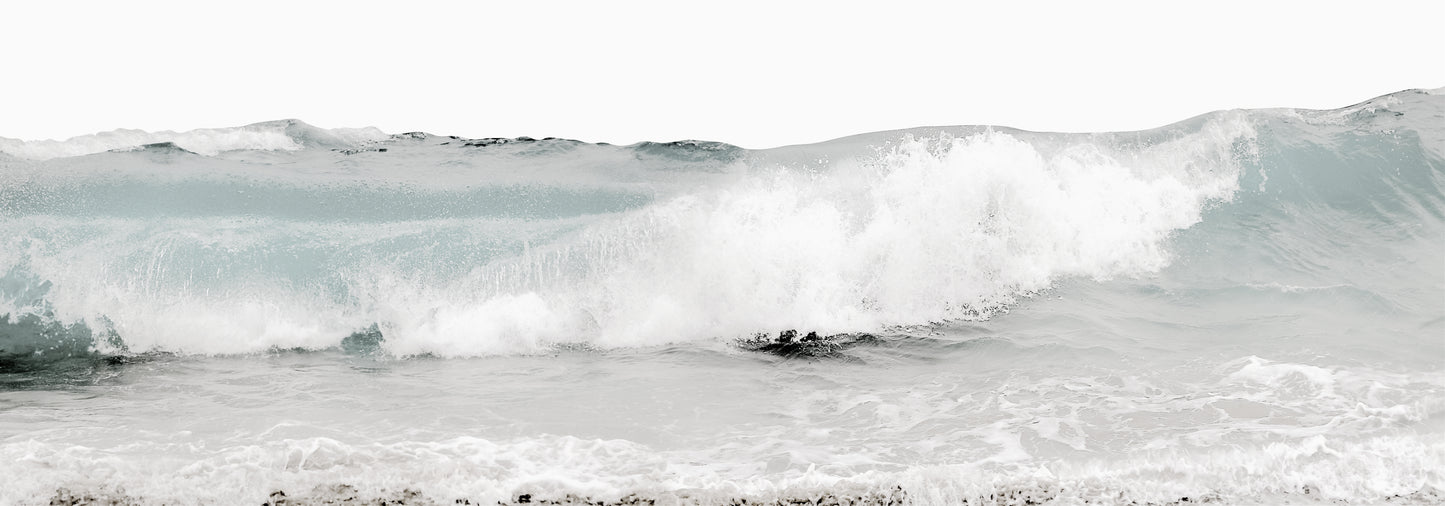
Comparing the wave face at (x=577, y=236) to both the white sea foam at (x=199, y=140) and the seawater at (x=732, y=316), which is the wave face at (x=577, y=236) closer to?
the seawater at (x=732, y=316)

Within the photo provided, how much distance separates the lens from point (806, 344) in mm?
8180

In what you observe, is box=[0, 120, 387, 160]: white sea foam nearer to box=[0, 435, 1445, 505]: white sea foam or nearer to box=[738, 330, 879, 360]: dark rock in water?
box=[0, 435, 1445, 505]: white sea foam

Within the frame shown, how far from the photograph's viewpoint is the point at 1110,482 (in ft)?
17.3

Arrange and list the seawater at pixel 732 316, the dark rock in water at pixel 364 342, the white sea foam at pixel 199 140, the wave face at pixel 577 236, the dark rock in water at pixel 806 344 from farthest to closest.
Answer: the white sea foam at pixel 199 140, the wave face at pixel 577 236, the dark rock in water at pixel 364 342, the dark rock in water at pixel 806 344, the seawater at pixel 732 316

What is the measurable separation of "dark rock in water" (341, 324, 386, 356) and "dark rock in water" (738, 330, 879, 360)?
3.31 m

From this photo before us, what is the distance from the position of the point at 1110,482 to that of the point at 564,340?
4889mm

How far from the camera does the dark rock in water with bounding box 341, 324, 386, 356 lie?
8312mm

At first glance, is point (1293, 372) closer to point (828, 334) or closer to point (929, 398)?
point (929, 398)

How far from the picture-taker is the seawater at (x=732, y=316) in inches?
214

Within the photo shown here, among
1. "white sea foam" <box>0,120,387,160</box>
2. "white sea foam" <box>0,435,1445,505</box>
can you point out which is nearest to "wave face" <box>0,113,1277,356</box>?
"white sea foam" <box>0,120,387,160</box>

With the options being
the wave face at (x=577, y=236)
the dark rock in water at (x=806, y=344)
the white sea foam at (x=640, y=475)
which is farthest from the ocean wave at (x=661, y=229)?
the white sea foam at (x=640, y=475)

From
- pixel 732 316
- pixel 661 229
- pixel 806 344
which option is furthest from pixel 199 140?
pixel 806 344

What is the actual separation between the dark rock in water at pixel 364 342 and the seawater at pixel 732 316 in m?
0.06

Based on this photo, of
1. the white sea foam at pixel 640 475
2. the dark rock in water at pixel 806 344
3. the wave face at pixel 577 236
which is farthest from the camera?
the wave face at pixel 577 236
